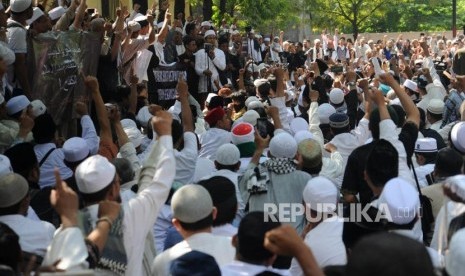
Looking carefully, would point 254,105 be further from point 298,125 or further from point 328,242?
point 328,242

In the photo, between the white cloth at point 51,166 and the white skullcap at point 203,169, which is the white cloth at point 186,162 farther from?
the white cloth at point 51,166

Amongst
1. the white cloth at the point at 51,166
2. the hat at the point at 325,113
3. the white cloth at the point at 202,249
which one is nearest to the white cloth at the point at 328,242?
the white cloth at the point at 202,249

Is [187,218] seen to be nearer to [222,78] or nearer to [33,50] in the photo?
[33,50]

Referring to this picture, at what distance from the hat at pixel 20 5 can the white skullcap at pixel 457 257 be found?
7.02 meters

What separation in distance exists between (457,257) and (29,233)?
2.56 m

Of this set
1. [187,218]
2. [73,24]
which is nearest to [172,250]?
[187,218]

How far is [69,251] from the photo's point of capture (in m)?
4.25

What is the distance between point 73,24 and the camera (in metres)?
Result: 11.4

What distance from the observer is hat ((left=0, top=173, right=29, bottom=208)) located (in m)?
5.33

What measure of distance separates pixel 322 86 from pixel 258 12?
19283 mm

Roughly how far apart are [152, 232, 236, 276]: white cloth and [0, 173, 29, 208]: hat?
0.97 meters

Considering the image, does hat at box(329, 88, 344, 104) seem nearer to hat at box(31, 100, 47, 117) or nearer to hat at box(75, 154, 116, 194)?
hat at box(31, 100, 47, 117)

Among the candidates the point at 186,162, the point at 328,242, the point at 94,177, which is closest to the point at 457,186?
the point at 328,242

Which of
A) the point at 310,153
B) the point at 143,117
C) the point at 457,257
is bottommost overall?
the point at 143,117
